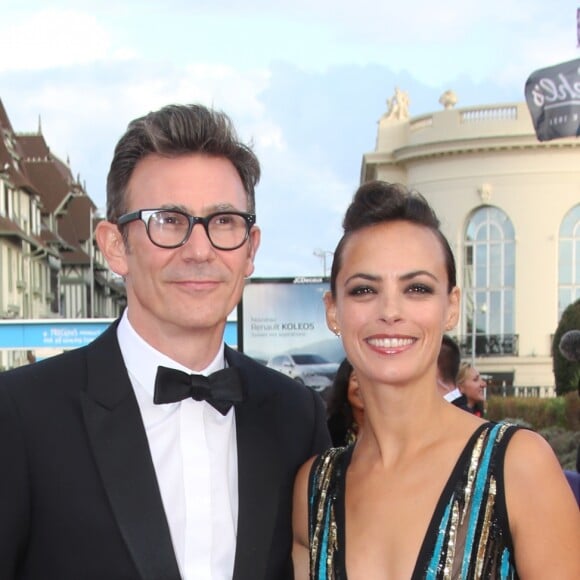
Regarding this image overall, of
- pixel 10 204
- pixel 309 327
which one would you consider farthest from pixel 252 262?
pixel 10 204

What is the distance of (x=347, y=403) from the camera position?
638cm

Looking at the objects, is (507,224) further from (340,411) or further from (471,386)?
(340,411)

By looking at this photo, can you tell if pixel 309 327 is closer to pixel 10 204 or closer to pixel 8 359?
pixel 8 359

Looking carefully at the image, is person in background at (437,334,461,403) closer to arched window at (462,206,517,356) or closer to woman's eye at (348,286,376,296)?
woman's eye at (348,286,376,296)

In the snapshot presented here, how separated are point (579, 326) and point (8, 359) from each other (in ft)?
92.1

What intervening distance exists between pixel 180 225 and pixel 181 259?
0.33 ft

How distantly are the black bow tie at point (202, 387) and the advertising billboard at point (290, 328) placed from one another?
9.38 m

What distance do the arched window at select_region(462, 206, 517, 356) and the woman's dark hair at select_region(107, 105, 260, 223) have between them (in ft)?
105

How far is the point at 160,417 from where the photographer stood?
2.68 meters

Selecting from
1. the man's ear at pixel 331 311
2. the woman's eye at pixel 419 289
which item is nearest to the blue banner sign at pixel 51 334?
the man's ear at pixel 331 311

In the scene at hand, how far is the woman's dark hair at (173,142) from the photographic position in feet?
8.86

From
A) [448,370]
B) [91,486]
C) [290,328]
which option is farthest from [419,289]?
[290,328]

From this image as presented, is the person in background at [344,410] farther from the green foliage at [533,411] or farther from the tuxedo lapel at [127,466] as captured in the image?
the green foliage at [533,411]

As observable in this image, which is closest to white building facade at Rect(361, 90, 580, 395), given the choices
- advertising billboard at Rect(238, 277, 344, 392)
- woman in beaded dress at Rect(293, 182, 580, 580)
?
advertising billboard at Rect(238, 277, 344, 392)
